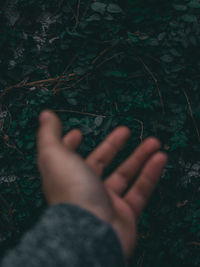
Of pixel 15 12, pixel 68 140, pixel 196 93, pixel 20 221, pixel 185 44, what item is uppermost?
pixel 15 12

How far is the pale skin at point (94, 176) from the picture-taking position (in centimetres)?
87

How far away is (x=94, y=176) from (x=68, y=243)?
0.23 metres

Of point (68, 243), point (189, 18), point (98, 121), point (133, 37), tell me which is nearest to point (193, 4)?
point (189, 18)

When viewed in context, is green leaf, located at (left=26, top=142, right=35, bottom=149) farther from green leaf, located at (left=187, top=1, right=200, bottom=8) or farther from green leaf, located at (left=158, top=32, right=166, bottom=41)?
green leaf, located at (left=187, top=1, right=200, bottom=8)

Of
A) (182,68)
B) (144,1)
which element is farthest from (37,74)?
(182,68)

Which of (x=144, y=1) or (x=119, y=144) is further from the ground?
(x=144, y=1)

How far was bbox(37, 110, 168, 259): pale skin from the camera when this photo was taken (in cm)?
87

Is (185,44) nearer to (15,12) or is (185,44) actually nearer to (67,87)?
(67,87)

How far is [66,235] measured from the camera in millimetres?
798

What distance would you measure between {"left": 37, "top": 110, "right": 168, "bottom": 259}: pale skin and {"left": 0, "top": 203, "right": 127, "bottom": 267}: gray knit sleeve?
45mm

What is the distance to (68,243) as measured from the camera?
784mm

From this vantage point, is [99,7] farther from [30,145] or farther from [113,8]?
[30,145]

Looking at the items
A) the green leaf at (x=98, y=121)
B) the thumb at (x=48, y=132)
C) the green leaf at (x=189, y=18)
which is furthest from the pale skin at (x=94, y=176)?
the green leaf at (x=189, y=18)

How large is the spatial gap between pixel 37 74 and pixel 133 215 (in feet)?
3.36
